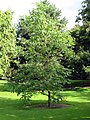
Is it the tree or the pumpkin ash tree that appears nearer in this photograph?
the pumpkin ash tree

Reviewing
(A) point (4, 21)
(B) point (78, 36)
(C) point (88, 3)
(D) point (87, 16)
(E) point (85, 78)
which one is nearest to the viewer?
(C) point (88, 3)

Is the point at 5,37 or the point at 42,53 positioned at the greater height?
the point at 5,37

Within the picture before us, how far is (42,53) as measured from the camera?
27406mm

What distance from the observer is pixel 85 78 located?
6312 centimetres

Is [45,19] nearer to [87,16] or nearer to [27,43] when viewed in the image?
[27,43]

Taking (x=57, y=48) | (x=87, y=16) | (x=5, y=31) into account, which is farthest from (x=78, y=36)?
(x=87, y=16)

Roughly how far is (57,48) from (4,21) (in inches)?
768

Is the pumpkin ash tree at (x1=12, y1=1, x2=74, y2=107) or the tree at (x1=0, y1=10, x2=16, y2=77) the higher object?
the tree at (x1=0, y1=10, x2=16, y2=77)

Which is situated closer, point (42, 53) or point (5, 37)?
point (42, 53)

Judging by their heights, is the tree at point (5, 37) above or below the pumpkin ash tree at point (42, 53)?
above

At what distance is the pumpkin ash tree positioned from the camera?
87.0 ft

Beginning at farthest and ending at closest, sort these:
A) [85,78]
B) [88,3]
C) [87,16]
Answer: [85,78]
[87,16]
[88,3]

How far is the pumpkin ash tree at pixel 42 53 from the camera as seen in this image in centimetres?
2652

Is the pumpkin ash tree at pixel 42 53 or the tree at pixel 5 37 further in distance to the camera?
the tree at pixel 5 37
